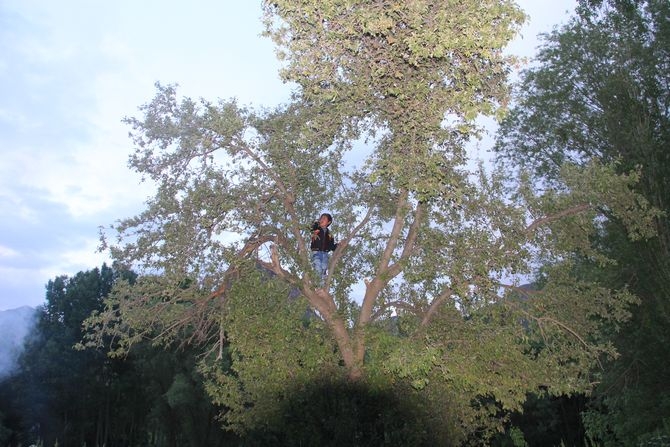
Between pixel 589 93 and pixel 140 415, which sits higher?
pixel 589 93

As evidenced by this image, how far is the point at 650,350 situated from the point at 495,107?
52.9 feet

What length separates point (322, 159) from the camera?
1462 cm

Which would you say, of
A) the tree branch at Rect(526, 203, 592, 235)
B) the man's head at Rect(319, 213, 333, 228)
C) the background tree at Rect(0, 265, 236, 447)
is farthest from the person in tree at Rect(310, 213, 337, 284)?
the background tree at Rect(0, 265, 236, 447)

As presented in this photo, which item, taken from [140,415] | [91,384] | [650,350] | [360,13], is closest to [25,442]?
[91,384]

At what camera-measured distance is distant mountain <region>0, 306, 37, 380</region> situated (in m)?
54.1

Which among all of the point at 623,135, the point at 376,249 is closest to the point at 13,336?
the point at 376,249

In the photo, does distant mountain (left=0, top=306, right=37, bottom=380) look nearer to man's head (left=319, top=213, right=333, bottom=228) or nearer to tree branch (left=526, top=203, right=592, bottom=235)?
man's head (left=319, top=213, right=333, bottom=228)

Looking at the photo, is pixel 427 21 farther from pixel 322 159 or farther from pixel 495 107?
pixel 322 159

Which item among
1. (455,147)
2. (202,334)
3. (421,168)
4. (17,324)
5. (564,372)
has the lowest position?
(564,372)

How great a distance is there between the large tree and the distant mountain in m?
47.9

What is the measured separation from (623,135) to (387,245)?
45.1 ft

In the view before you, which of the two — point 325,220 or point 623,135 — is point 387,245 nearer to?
point 325,220

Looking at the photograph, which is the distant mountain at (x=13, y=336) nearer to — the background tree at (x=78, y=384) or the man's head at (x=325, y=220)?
the background tree at (x=78, y=384)

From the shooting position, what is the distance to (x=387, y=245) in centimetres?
1370
